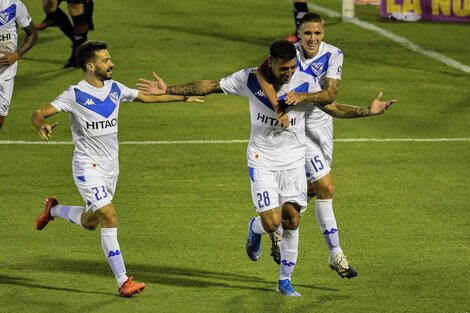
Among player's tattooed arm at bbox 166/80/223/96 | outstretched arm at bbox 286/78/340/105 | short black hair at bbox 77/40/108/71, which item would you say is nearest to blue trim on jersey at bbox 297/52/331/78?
outstretched arm at bbox 286/78/340/105

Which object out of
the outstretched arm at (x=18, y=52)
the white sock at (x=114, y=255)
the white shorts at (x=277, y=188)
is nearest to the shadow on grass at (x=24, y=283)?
the white sock at (x=114, y=255)

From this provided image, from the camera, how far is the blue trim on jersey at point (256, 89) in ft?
38.2

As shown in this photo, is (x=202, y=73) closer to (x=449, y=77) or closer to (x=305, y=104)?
(x=449, y=77)

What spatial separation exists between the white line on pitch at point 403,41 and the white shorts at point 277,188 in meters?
12.2

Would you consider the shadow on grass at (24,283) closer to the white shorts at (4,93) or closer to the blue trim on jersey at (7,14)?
the white shorts at (4,93)

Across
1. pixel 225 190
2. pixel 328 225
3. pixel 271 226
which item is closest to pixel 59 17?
pixel 225 190

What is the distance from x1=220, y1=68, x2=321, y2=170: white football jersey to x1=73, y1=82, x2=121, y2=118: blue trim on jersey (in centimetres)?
100

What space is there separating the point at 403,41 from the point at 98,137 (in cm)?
1471

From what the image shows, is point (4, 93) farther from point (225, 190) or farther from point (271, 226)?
point (271, 226)

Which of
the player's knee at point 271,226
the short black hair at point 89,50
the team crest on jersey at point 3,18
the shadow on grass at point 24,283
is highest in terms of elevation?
the short black hair at point 89,50

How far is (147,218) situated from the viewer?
14.8 m

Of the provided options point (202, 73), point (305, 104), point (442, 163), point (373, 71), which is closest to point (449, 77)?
point (373, 71)

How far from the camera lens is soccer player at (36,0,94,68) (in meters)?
22.2

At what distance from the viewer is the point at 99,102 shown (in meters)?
11.9
